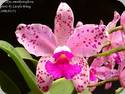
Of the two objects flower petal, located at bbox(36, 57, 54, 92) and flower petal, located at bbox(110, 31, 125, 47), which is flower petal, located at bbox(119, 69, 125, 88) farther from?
flower petal, located at bbox(36, 57, 54, 92)

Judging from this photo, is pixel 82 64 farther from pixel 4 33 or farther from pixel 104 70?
pixel 4 33

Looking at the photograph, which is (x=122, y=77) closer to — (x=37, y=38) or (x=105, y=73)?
(x=105, y=73)

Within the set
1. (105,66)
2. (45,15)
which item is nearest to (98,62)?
(105,66)

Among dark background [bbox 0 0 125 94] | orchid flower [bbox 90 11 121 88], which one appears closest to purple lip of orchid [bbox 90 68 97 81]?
orchid flower [bbox 90 11 121 88]

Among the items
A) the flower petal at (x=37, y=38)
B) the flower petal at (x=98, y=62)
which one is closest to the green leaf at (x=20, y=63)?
the flower petal at (x=37, y=38)

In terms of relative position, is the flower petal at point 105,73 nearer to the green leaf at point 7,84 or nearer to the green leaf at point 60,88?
the green leaf at point 60,88

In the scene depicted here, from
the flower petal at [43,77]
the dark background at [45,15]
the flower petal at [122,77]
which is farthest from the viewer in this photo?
the dark background at [45,15]
